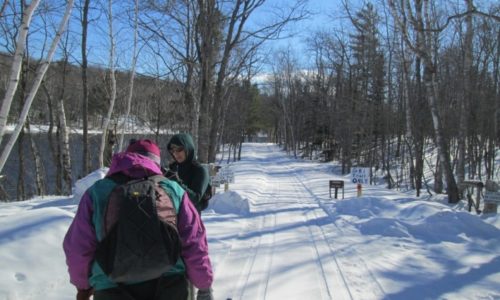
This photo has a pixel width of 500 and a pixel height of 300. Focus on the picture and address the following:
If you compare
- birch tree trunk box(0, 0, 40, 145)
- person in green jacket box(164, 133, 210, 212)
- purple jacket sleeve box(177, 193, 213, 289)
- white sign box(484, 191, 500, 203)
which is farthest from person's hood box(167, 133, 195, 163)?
white sign box(484, 191, 500, 203)

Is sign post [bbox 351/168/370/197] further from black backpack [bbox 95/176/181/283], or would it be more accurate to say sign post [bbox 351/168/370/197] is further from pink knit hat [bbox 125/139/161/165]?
black backpack [bbox 95/176/181/283]

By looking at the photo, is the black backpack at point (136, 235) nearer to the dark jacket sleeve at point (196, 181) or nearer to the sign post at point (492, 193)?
the dark jacket sleeve at point (196, 181)

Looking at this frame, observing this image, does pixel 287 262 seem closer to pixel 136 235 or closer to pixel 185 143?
pixel 185 143

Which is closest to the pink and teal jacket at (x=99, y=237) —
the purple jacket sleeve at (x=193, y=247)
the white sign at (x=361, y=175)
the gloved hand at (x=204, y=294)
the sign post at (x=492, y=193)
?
the purple jacket sleeve at (x=193, y=247)

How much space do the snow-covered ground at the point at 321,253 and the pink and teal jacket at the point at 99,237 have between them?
2.15m

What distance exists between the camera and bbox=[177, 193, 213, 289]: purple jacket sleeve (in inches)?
97.8

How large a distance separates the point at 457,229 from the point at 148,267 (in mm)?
7596

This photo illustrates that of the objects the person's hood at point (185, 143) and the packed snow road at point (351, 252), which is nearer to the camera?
the person's hood at point (185, 143)

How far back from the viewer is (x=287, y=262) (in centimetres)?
614

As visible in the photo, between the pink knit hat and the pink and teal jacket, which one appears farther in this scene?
the pink knit hat

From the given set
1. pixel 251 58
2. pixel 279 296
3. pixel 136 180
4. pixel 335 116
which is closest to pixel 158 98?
pixel 251 58

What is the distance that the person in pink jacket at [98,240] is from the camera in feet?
7.73

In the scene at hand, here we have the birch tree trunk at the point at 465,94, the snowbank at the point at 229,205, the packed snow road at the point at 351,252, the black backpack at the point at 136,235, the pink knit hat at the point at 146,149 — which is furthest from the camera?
the birch tree trunk at the point at 465,94

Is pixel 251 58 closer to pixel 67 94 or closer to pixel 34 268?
pixel 34 268
